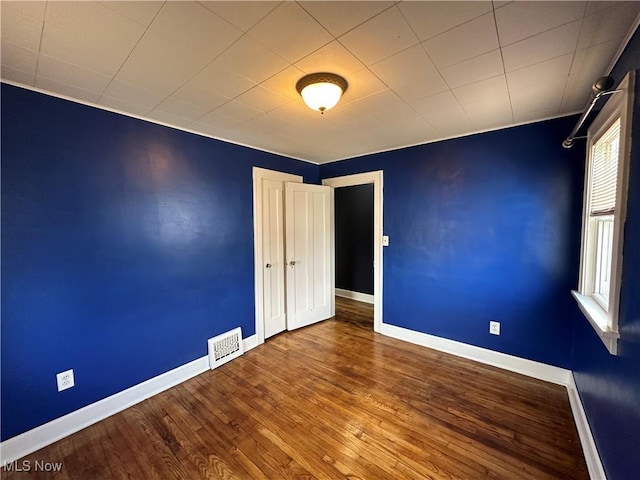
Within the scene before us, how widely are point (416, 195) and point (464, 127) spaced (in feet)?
2.82

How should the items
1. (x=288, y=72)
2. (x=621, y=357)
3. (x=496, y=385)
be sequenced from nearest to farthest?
(x=621, y=357), (x=288, y=72), (x=496, y=385)

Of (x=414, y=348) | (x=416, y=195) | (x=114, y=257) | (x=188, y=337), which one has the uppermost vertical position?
(x=416, y=195)

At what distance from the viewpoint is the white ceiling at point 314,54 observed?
1.12 meters

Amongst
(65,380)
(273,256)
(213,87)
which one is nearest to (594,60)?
(213,87)

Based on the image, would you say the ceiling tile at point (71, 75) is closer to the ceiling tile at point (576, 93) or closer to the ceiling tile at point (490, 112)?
the ceiling tile at point (490, 112)

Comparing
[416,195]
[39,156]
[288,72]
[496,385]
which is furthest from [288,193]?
[496,385]

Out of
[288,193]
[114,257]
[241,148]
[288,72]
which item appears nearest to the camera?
[288,72]

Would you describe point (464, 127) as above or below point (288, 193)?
above

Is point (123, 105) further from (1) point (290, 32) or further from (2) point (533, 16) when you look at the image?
(2) point (533, 16)

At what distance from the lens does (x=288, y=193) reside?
11.4 ft

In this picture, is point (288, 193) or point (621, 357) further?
point (288, 193)

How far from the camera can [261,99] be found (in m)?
1.94

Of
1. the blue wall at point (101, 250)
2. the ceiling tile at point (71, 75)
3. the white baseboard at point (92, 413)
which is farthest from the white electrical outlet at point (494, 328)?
the ceiling tile at point (71, 75)

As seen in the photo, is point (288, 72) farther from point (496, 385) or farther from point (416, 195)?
point (496, 385)
